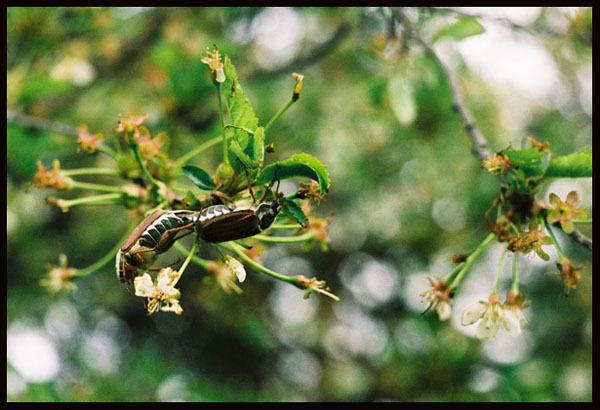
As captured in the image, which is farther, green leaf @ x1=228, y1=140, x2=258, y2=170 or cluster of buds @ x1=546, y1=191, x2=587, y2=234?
cluster of buds @ x1=546, y1=191, x2=587, y2=234

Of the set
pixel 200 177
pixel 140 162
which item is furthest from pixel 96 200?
pixel 200 177

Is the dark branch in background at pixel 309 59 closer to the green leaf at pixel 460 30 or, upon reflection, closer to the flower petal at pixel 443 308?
the green leaf at pixel 460 30

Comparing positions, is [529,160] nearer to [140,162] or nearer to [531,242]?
[531,242]

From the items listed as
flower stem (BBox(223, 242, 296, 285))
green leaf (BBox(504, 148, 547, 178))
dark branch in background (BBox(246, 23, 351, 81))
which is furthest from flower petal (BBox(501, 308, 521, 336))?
dark branch in background (BBox(246, 23, 351, 81))

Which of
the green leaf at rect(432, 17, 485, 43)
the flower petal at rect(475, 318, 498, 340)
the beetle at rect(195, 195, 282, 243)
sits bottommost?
the flower petal at rect(475, 318, 498, 340)

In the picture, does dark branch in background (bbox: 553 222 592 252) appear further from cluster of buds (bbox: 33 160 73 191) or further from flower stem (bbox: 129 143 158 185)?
cluster of buds (bbox: 33 160 73 191)

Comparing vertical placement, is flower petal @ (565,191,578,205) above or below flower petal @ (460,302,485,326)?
above

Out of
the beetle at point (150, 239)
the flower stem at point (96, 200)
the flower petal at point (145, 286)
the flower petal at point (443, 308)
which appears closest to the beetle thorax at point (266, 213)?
the beetle at point (150, 239)
